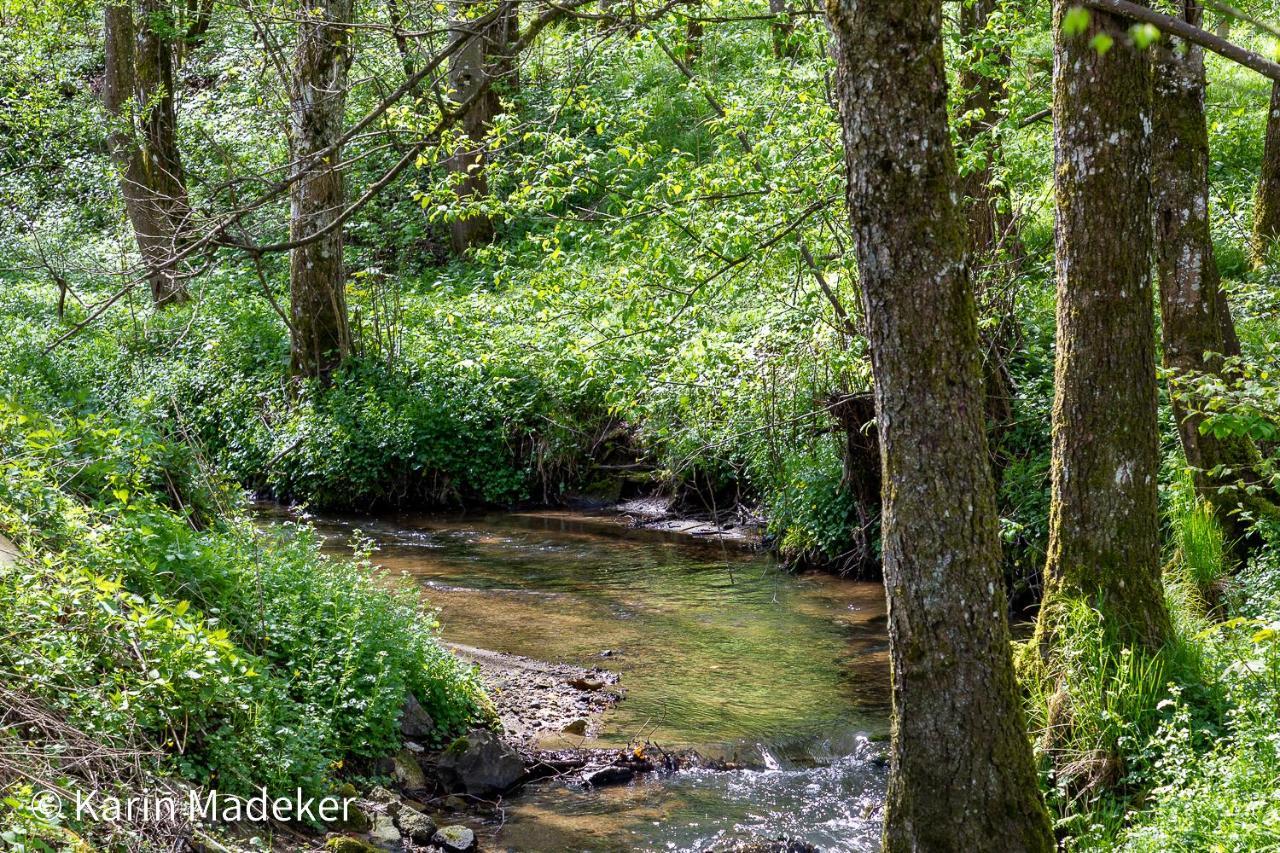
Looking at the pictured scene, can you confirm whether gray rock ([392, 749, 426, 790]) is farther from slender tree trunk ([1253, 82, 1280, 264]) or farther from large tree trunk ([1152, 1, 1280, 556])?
slender tree trunk ([1253, 82, 1280, 264])

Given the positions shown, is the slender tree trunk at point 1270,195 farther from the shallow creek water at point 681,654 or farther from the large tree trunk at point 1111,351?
the large tree trunk at point 1111,351

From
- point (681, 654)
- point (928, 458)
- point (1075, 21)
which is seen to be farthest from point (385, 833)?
point (1075, 21)

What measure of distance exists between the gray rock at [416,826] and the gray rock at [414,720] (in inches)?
33.2

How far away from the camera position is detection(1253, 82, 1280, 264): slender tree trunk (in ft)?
35.8

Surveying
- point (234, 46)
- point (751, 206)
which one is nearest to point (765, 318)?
point (751, 206)

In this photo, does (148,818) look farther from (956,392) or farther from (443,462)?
(443,462)

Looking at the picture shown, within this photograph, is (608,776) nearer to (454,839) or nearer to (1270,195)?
(454,839)

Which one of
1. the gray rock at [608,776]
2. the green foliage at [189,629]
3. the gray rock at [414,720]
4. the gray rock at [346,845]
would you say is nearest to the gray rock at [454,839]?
the gray rock at [346,845]

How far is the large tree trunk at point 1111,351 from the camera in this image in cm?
569

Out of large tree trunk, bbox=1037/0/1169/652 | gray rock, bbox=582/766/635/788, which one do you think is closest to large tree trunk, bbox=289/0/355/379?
gray rock, bbox=582/766/635/788

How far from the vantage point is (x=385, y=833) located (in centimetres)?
542

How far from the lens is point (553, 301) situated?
364 inches

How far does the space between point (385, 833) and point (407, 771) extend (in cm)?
77

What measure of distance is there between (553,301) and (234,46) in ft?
46.2
